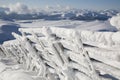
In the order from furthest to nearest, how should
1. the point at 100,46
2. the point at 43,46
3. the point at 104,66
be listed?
the point at 43,46 → the point at 104,66 → the point at 100,46

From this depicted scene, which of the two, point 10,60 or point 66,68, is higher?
point 66,68

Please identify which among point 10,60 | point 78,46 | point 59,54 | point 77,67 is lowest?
point 10,60

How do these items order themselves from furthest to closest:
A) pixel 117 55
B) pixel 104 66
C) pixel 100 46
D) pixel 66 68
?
pixel 66 68
pixel 104 66
pixel 100 46
pixel 117 55

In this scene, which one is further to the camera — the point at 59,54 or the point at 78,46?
the point at 59,54

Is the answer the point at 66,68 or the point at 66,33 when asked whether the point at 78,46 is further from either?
the point at 66,68

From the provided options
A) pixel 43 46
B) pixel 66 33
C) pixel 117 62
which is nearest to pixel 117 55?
pixel 117 62

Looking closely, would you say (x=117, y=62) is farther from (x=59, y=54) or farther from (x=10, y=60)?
(x=10, y=60)

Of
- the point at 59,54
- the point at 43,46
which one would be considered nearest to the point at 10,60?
the point at 43,46

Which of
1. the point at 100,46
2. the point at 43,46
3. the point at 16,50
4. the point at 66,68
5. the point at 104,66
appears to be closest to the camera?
the point at 100,46

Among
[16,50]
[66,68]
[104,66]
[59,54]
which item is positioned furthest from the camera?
[16,50]
